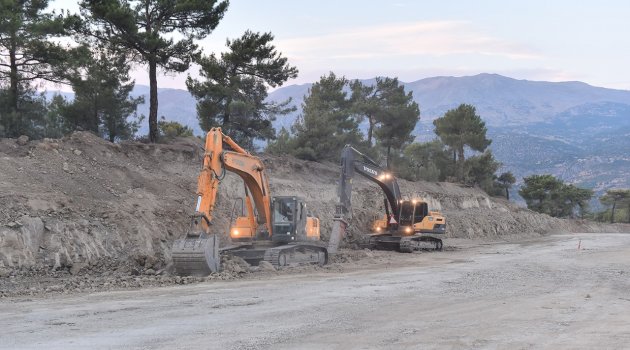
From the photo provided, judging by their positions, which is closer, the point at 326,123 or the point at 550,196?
the point at 326,123

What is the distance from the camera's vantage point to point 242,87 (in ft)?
105

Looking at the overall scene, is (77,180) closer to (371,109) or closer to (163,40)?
(163,40)

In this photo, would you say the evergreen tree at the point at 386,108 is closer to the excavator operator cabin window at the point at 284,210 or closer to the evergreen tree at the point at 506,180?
the evergreen tree at the point at 506,180

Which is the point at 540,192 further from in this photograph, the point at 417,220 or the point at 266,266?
the point at 266,266

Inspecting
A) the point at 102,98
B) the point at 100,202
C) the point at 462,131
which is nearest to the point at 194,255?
the point at 100,202

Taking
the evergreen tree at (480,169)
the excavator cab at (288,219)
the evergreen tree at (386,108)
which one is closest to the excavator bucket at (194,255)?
the excavator cab at (288,219)

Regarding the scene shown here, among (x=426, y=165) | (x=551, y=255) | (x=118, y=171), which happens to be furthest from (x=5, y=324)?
(x=426, y=165)

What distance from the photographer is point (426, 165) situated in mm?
56906

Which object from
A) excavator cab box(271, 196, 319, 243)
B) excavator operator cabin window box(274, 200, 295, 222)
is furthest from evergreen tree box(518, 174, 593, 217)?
excavator operator cabin window box(274, 200, 295, 222)

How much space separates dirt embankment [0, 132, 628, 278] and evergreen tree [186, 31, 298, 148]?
309cm

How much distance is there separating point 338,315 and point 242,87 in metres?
23.6

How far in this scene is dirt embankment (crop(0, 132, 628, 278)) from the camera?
618 inches

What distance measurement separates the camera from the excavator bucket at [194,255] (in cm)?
1409

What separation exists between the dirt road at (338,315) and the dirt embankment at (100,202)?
4.06m
